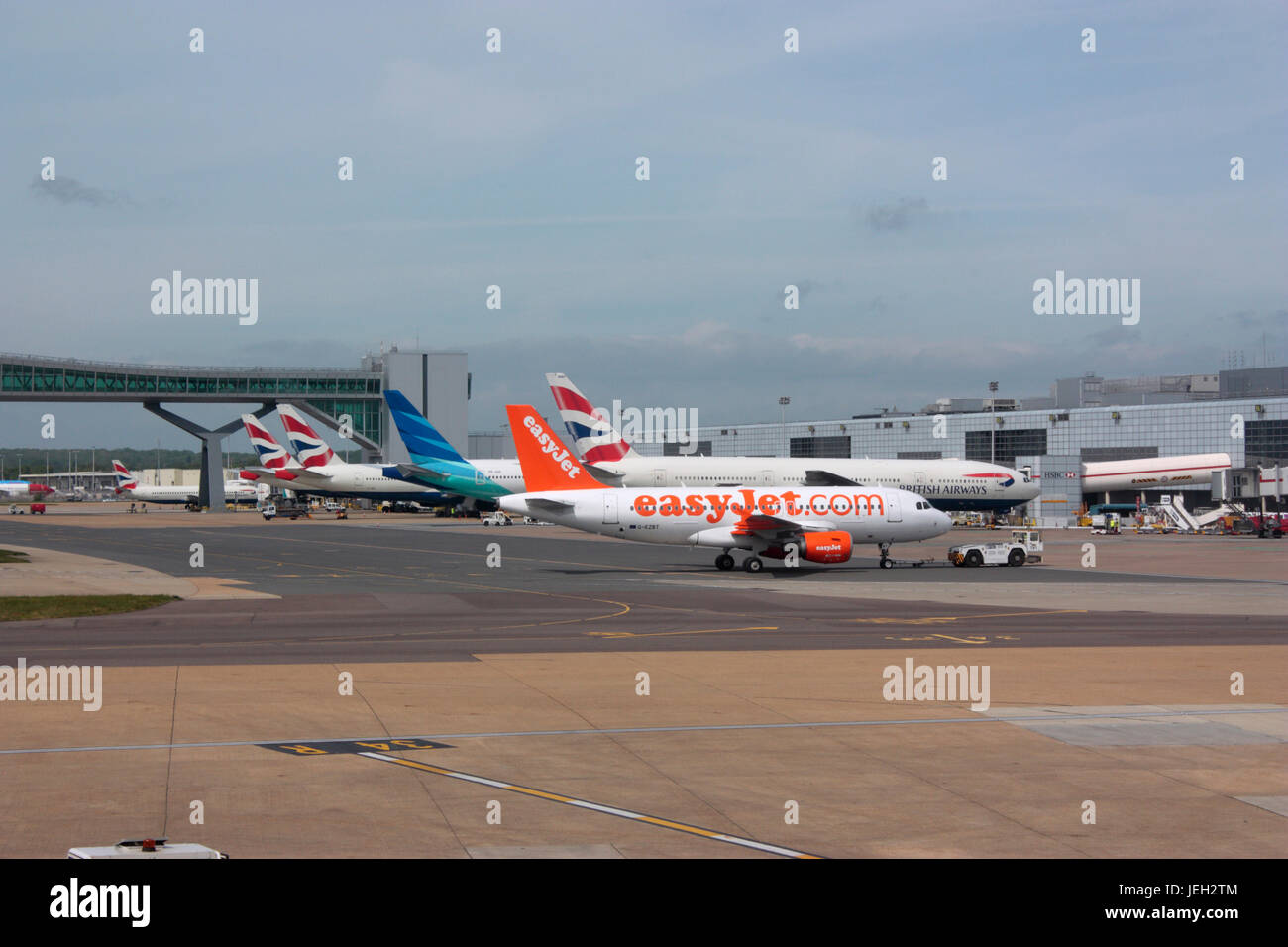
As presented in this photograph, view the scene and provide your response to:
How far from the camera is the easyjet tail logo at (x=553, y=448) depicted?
53.8m

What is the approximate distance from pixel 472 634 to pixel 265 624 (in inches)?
244

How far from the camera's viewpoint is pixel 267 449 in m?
128

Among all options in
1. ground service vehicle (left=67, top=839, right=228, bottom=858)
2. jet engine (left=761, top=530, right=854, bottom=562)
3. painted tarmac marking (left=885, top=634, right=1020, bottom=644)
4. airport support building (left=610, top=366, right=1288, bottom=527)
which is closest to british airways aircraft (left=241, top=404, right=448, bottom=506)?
airport support building (left=610, top=366, right=1288, bottom=527)

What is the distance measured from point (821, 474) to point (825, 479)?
0.72 metres

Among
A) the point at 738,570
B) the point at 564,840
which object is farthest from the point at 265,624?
the point at 738,570

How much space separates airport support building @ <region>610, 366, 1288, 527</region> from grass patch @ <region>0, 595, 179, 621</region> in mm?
93894

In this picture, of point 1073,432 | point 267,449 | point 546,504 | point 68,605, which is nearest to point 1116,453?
point 1073,432

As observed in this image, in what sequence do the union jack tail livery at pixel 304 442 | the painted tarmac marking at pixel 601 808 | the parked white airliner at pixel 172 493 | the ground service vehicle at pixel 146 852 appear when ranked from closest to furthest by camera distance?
the ground service vehicle at pixel 146 852
the painted tarmac marking at pixel 601 808
the union jack tail livery at pixel 304 442
the parked white airliner at pixel 172 493

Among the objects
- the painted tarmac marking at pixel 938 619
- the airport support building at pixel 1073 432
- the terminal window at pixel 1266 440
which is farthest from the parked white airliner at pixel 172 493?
the painted tarmac marking at pixel 938 619

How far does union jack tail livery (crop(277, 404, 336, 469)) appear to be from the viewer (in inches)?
4892

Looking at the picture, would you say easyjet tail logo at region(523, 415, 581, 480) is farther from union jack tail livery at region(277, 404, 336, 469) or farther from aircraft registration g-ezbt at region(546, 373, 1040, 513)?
union jack tail livery at region(277, 404, 336, 469)

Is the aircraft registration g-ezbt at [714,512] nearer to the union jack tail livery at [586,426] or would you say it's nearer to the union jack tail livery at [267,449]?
the union jack tail livery at [586,426]

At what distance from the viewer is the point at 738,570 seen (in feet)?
176
